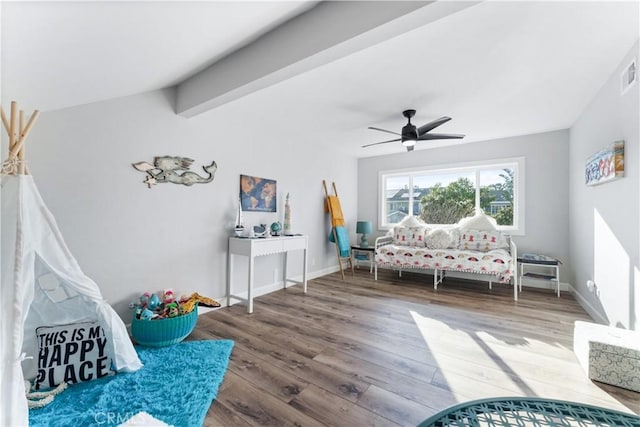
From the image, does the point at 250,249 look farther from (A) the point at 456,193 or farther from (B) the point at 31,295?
(A) the point at 456,193

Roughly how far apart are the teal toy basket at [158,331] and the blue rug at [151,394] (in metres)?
0.11

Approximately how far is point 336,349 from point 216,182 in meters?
2.25

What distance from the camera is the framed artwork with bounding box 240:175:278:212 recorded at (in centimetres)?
343

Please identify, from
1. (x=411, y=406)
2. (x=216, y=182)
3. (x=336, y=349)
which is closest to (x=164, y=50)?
(x=216, y=182)

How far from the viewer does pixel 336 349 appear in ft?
7.06

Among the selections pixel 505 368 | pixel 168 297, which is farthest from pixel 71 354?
pixel 505 368

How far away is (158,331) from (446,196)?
4.81m

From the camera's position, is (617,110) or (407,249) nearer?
(617,110)

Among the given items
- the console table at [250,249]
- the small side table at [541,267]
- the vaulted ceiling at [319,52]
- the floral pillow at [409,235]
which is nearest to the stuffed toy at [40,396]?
the console table at [250,249]

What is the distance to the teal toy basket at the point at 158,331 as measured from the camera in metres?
2.11

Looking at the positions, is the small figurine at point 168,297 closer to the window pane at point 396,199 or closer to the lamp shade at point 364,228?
the lamp shade at point 364,228

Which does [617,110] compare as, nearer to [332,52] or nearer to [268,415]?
[332,52]

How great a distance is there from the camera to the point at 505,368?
1.89 meters

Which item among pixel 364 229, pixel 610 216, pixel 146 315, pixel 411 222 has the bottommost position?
pixel 146 315
